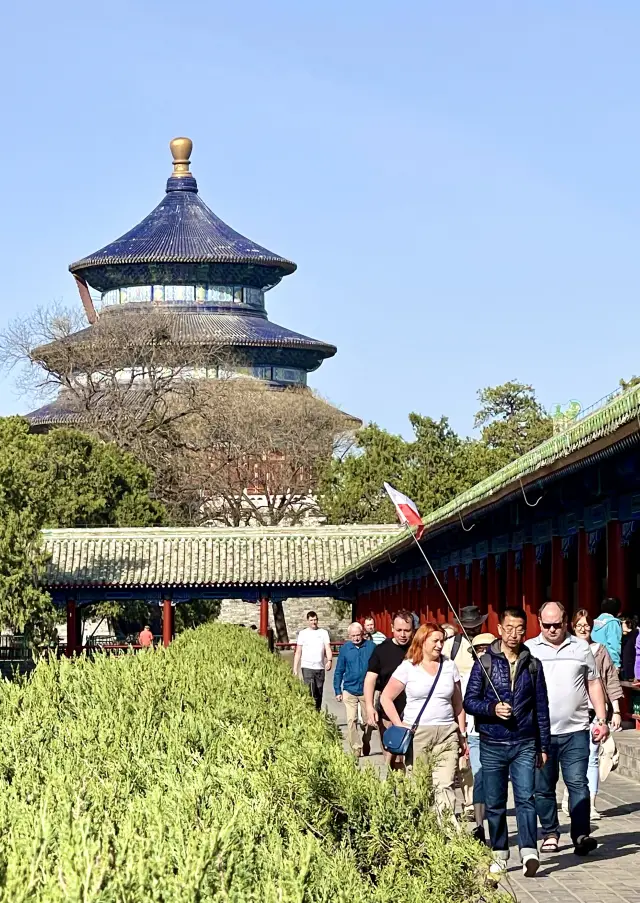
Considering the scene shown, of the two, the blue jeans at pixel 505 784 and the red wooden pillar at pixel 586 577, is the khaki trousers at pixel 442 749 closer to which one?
the blue jeans at pixel 505 784

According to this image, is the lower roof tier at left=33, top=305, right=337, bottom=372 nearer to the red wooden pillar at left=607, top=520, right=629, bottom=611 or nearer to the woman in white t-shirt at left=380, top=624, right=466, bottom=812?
the red wooden pillar at left=607, top=520, right=629, bottom=611

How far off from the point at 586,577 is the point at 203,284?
2871 inches

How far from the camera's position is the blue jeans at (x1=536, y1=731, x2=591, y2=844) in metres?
12.1

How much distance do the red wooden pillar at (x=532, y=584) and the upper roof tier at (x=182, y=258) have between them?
68638 millimetres

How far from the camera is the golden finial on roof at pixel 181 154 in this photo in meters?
104

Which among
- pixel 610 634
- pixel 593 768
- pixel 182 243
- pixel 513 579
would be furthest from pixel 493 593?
pixel 182 243

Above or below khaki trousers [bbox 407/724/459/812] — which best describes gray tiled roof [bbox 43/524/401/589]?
above

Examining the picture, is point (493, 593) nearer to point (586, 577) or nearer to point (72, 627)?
point (586, 577)

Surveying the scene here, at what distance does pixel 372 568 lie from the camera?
4381cm

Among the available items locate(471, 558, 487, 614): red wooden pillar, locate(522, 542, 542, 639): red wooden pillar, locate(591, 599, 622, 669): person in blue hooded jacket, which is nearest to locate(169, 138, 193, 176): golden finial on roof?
locate(471, 558, 487, 614): red wooden pillar

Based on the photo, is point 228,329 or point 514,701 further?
point 228,329

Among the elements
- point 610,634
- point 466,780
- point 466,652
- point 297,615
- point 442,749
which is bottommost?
point 466,780

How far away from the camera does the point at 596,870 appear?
11375 millimetres

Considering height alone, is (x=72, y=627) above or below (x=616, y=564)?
below
